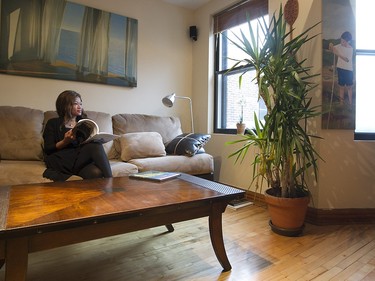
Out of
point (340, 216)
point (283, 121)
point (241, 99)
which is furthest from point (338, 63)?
point (340, 216)

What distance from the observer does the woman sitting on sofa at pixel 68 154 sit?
65.0 inches

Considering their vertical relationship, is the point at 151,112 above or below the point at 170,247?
above

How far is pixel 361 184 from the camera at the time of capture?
6.42ft

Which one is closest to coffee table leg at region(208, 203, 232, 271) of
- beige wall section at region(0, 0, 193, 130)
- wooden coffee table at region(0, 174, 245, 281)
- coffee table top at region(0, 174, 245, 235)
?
wooden coffee table at region(0, 174, 245, 281)

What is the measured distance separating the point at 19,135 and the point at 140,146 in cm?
100

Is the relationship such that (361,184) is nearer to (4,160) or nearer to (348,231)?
(348,231)

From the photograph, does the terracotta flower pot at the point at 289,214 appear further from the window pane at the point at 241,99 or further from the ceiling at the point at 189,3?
the ceiling at the point at 189,3

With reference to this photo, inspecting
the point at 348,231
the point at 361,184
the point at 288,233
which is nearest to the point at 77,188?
the point at 288,233

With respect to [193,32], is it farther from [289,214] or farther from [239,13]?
[289,214]

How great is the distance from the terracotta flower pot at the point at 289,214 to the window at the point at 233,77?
1087 mm

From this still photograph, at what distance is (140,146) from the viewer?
7.51 feet

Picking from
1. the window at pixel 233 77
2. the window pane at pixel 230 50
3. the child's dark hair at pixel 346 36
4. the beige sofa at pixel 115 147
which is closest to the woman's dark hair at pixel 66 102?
the beige sofa at pixel 115 147

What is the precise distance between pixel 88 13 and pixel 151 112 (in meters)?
1.25

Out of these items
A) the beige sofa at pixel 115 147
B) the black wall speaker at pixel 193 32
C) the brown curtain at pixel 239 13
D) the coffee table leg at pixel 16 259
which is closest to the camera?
the coffee table leg at pixel 16 259
